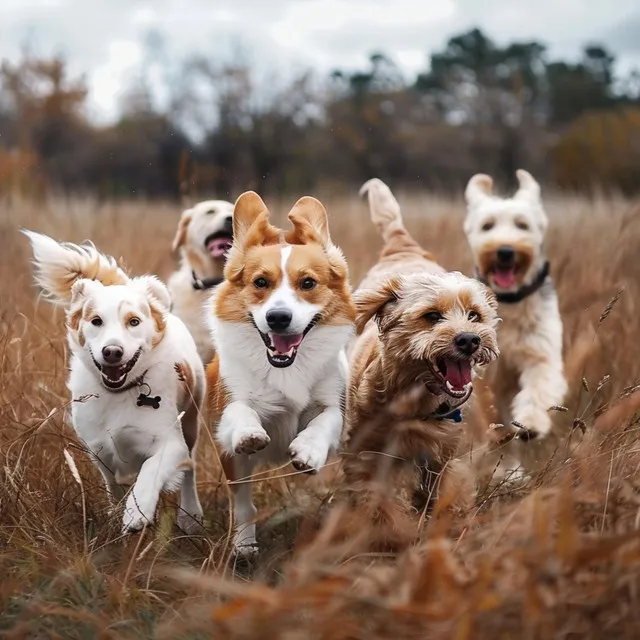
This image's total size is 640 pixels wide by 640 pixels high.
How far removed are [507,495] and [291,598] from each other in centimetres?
193

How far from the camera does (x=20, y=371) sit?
459cm

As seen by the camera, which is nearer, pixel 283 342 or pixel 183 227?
pixel 283 342

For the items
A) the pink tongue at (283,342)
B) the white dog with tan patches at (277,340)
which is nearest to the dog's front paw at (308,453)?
the white dog with tan patches at (277,340)

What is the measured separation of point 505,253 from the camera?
241 inches

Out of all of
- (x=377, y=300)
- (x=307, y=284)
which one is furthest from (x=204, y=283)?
(x=307, y=284)

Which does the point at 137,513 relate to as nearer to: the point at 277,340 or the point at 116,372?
the point at 116,372

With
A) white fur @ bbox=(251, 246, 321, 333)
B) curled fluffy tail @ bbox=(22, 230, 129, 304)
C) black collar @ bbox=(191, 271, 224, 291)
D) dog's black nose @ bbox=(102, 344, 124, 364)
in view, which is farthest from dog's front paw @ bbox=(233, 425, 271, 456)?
black collar @ bbox=(191, 271, 224, 291)

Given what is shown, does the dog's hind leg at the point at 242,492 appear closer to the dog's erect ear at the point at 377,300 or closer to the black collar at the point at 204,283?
the dog's erect ear at the point at 377,300

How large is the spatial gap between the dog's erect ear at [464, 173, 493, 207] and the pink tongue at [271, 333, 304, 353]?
135 inches

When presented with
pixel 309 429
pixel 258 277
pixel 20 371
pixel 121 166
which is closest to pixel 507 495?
pixel 309 429

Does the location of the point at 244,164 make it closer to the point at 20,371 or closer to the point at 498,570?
the point at 20,371

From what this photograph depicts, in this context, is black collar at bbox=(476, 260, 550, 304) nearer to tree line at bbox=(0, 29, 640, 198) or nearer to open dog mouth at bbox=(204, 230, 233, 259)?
open dog mouth at bbox=(204, 230, 233, 259)

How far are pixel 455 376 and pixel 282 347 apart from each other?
74 cm

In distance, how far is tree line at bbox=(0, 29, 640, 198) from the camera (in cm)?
2375
